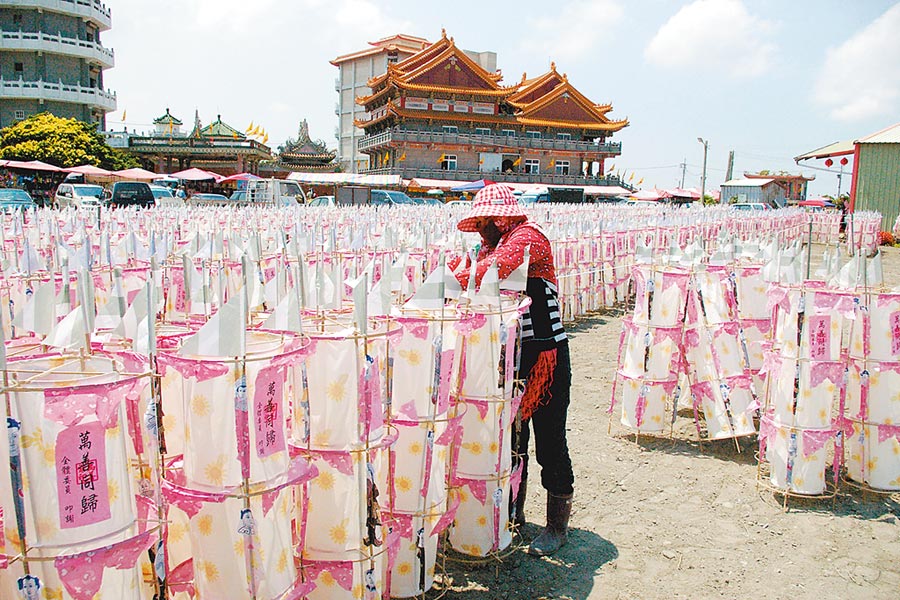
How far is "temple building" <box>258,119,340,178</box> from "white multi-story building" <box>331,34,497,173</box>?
35.0 feet

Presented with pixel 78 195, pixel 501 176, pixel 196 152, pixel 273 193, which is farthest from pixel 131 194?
pixel 501 176

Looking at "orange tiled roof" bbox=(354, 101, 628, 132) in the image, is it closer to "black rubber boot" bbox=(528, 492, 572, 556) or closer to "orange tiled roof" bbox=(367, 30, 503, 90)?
"orange tiled roof" bbox=(367, 30, 503, 90)

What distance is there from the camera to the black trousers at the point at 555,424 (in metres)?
3.42

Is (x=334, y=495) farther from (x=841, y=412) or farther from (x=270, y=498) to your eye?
(x=841, y=412)

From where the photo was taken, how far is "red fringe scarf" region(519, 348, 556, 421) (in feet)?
11.1

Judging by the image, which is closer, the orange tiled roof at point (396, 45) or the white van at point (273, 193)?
the white van at point (273, 193)

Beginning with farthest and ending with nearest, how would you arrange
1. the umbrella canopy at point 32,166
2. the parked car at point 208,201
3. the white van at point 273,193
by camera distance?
the umbrella canopy at point 32,166
the white van at point 273,193
the parked car at point 208,201

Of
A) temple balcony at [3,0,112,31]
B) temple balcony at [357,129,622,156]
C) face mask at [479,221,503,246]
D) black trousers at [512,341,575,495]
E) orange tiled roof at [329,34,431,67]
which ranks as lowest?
black trousers at [512,341,575,495]

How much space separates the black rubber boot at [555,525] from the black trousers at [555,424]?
5 centimetres

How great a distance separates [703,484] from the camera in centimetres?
438

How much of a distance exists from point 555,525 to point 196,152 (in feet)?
136

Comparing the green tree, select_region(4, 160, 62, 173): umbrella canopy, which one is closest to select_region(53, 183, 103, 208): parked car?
select_region(4, 160, 62, 173): umbrella canopy

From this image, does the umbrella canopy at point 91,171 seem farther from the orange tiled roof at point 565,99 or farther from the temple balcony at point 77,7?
the orange tiled roof at point 565,99

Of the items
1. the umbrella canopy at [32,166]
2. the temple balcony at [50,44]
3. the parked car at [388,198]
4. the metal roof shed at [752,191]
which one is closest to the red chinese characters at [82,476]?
the parked car at [388,198]
